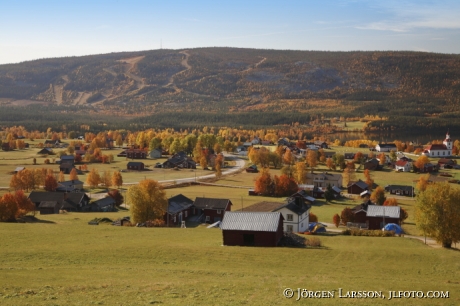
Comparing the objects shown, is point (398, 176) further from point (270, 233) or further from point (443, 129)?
point (443, 129)

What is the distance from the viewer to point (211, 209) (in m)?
55.4

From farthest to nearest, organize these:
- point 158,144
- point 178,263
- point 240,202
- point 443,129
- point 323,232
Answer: point 443,129, point 158,144, point 240,202, point 323,232, point 178,263

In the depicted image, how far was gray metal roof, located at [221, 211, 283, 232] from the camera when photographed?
117 ft

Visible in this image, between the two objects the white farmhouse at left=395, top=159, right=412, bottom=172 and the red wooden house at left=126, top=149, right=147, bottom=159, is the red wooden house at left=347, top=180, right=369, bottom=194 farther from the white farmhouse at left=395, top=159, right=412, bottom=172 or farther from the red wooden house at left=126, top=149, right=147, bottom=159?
the red wooden house at left=126, top=149, right=147, bottom=159

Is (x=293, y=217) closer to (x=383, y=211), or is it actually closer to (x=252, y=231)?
(x=383, y=211)

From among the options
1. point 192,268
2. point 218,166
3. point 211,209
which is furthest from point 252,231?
point 218,166

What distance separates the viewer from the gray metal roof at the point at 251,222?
35.7m

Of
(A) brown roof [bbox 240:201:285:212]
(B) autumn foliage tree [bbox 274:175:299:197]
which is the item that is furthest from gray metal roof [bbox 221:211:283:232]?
(B) autumn foliage tree [bbox 274:175:299:197]

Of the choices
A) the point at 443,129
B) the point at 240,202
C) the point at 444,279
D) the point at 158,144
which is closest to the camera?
the point at 444,279

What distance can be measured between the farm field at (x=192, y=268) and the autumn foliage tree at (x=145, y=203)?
286 inches

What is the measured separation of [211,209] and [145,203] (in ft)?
31.5

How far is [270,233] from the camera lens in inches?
1398

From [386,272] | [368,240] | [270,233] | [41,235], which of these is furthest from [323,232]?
[41,235]

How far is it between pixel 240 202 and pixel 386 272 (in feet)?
124
